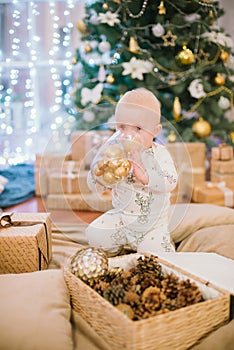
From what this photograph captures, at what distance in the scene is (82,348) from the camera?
104 cm

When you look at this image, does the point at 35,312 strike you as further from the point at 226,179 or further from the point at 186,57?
the point at 186,57

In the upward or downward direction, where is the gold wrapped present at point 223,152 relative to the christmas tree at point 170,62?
downward

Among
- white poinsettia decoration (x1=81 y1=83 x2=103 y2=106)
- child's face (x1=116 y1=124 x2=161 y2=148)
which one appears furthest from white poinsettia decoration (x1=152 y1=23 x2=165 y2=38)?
child's face (x1=116 y1=124 x2=161 y2=148)

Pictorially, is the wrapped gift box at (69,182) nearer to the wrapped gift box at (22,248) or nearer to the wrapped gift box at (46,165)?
the wrapped gift box at (46,165)

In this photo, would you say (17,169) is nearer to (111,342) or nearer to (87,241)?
(87,241)

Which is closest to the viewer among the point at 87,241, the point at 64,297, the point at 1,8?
the point at 64,297

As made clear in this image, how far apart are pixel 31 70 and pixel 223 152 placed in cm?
203

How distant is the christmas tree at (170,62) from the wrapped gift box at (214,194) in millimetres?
362

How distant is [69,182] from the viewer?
1.85 metres

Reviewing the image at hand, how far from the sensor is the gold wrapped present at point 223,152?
2822 millimetres

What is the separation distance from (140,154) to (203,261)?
344 millimetres

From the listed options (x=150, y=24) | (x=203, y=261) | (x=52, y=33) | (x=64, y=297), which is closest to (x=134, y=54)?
(x=150, y=24)

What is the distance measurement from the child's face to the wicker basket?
1.36 feet

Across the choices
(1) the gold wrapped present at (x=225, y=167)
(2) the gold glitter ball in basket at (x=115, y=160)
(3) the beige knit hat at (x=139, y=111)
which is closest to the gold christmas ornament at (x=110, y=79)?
(1) the gold wrapped present at (x=225, y=167)
